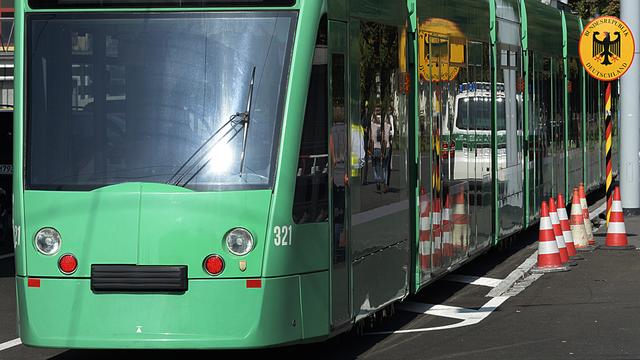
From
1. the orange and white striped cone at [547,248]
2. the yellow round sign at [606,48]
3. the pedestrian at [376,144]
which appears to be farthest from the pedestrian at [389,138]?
the yellow round sign at [606,48]

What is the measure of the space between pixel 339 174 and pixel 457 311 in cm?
370

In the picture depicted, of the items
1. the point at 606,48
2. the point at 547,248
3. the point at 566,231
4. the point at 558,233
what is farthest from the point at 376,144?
the point at 606,48

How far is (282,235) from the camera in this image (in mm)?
9180

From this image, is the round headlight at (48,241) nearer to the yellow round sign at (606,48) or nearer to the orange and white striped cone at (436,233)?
the orange and white striped cone at (436,233)

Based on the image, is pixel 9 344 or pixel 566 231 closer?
pixel 9 344

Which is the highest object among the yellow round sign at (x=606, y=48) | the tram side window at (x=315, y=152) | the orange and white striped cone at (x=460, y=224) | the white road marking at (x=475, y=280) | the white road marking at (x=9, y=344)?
the yellow round sign at (x=606, y=48)

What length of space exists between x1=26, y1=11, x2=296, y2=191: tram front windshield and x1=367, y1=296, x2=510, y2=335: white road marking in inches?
123

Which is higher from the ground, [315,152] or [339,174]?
[315,152]

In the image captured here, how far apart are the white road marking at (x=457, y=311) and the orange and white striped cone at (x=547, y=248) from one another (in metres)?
2.50

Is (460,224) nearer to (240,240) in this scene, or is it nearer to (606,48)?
(240,240)

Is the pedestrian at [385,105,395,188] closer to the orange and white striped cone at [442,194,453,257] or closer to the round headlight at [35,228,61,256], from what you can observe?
the orange and white striped cone at [442,194,453,257]

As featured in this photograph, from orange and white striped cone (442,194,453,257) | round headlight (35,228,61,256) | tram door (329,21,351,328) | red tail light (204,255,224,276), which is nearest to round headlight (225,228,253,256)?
red tail light (204,255,224,276)

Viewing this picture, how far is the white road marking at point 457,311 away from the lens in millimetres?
12156

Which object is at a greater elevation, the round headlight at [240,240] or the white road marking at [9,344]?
the round headlight at [240,240]
